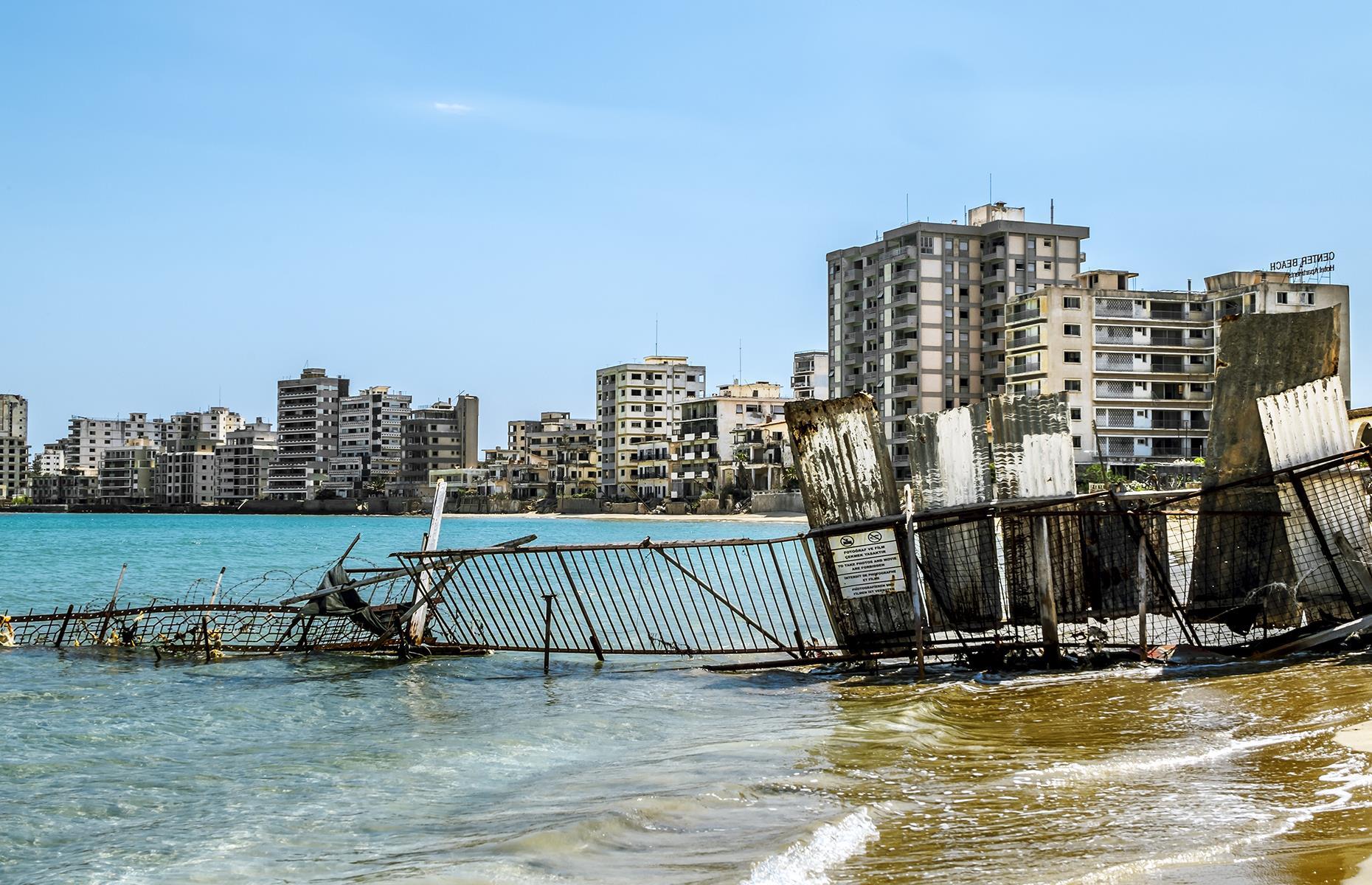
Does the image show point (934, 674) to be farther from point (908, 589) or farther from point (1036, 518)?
point (1036, 518)

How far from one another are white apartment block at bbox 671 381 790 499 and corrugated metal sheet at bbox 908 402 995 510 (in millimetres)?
128513

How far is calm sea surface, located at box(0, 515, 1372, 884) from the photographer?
8.76 m

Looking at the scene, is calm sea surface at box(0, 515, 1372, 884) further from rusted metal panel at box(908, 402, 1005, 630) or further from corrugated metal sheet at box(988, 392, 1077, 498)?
corrugated metal sheet at box(988, 392, 1077, 498)

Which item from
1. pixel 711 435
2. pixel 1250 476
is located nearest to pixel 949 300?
pixel 711 435

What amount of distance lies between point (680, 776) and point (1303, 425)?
9.34m

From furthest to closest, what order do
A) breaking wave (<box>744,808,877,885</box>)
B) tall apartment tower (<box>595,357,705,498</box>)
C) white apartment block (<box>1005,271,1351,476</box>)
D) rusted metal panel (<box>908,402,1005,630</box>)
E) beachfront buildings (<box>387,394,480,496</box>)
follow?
1. beachfront buildings (<box>387,394,480,496</box>)
2. tall apartment tower (<box>595,357,705,498</box>)
3. white apartment block (<box>1005,271,1351,476</box>)
4. rusted metal panel (<box>908,402,1005,630</box>)
5. breaking wave (<box>744,808,877,885</box>)

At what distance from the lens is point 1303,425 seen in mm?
15391

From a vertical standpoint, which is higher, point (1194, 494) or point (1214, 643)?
point (1194, 494)

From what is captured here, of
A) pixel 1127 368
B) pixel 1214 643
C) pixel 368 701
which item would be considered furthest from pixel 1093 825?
pixel 1127 368

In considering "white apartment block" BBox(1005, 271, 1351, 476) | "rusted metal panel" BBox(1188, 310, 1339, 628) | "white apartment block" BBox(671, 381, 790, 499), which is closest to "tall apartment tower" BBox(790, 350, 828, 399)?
"white apartment block" BBox(671, 381, 790, 499)

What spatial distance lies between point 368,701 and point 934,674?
8.32 meters

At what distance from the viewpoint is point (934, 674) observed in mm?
16266

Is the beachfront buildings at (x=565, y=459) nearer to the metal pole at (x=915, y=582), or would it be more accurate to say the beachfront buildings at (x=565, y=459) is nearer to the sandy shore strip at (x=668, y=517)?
the sandy shore strip at (x=668, y=517)

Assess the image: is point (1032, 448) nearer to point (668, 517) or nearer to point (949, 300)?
point (949, 300)
